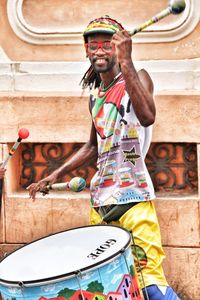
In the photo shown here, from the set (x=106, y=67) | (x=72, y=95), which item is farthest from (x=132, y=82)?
(x=72, y=95)

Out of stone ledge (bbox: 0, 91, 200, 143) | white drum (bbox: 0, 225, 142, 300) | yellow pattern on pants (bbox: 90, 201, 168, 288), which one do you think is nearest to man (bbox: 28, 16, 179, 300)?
yellow pattern on pants (bbox: 90, 201, 168, 288)

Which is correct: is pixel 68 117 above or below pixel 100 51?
below

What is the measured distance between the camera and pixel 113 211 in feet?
16.2

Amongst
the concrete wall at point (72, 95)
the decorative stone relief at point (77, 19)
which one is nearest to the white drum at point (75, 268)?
the concrete wall at point (72, 95)

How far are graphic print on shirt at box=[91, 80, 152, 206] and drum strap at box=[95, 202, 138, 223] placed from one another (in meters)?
0.03

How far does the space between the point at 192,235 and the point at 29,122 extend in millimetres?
1349

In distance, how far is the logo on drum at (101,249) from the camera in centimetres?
440

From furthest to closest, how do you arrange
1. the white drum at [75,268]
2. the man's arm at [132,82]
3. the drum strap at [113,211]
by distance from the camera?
the drum strap at [113,211]
the man's arm at [132,82]
the white drum at [75,268]

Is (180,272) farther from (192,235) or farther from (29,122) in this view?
(29,122)

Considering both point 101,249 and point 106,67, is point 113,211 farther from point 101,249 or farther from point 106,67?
point 106,67

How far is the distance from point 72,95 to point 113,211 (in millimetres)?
1331

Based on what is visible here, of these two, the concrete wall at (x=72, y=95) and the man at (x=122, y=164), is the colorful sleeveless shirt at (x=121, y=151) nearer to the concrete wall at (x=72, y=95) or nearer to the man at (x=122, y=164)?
the man at (x=122, y=164)

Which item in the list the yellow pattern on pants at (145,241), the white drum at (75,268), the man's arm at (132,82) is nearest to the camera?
the white drum at (75,268)

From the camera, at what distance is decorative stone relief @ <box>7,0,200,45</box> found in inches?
233
